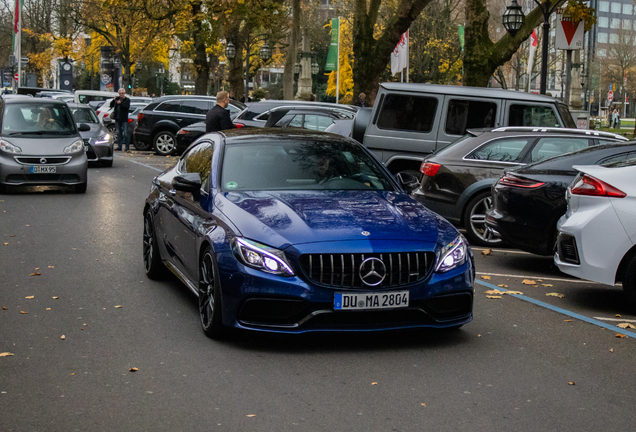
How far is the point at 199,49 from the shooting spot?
137 ft

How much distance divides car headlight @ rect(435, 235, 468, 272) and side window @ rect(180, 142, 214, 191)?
2057 millimetres

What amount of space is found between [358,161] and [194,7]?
109ft

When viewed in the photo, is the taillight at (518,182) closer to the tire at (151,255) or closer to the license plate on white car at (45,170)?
the tire at (151,255)

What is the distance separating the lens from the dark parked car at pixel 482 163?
11359 mm

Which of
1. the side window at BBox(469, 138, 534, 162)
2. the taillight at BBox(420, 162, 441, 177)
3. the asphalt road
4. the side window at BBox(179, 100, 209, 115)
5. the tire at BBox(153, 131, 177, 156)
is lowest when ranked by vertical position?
the asphalt road

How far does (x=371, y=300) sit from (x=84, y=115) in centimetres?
1919

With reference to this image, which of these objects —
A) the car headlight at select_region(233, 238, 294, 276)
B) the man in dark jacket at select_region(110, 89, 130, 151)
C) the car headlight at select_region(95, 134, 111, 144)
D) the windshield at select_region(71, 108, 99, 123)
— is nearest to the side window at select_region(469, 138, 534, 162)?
the car headlight at select_region(233, 238, 294, 276)

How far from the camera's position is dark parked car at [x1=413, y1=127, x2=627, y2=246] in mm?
11359

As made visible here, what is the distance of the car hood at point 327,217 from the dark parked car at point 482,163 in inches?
183

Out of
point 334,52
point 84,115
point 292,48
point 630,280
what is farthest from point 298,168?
point 292,48

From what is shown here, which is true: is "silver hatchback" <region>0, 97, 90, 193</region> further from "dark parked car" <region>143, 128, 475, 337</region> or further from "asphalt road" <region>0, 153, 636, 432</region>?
"dark parked car" <region>143, 128, 475, 337</region>

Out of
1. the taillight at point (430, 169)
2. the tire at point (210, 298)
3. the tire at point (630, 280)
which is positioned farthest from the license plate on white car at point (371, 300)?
the taillight at point (430, 169)

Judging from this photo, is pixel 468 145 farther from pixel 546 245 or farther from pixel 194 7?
pixel 194 7

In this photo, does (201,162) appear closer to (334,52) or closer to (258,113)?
(258,113)
